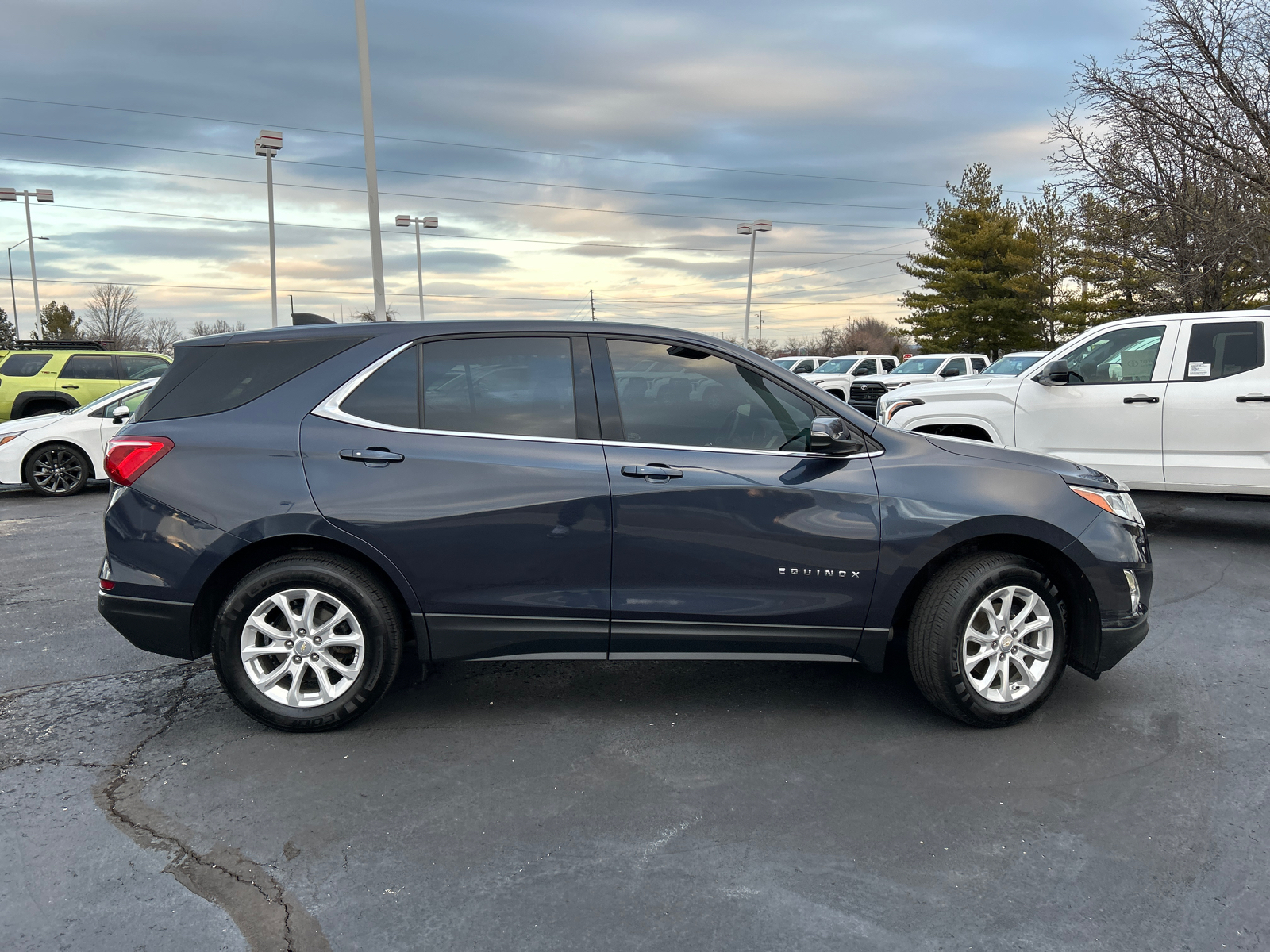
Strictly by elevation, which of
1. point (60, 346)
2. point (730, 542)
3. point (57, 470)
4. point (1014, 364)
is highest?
point (60, 346)

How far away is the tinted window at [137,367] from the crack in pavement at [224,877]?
15090 mm

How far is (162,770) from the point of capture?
361 cm

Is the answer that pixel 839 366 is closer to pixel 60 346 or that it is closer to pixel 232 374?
pixel 60 346

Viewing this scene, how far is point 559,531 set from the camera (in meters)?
3.80

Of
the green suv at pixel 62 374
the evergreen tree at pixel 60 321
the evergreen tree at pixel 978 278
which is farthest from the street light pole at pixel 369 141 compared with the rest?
the evergreen tree at pixel 60 321

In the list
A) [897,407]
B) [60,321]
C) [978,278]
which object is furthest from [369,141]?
[60,321]

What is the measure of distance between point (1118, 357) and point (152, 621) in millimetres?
7849

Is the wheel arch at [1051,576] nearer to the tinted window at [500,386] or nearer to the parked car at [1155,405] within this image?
the tinted window at [500,386]

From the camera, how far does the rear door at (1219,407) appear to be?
7.58m

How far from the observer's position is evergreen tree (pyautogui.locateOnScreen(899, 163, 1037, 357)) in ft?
163

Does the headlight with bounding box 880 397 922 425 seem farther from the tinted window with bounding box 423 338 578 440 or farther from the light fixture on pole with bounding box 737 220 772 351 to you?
the light fixture on pole with bounding box 737 220 772 351

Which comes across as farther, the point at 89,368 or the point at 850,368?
the point at 850,368

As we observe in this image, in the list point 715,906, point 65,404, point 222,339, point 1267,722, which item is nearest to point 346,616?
point 222,339

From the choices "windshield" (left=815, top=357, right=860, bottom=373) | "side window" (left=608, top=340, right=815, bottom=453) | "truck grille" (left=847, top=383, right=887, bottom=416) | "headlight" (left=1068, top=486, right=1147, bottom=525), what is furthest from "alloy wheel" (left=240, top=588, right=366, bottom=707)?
"windshield" (left=815, top=357, right=860, bottom=373)
